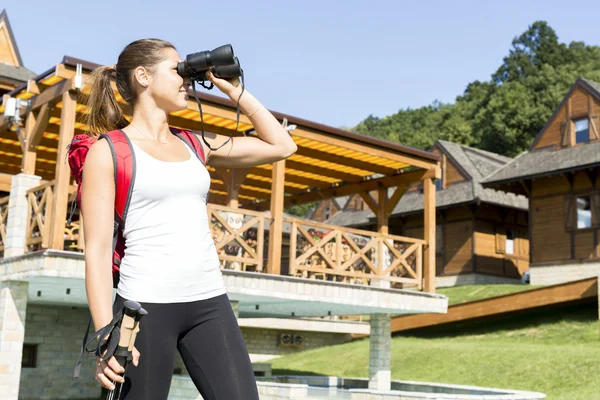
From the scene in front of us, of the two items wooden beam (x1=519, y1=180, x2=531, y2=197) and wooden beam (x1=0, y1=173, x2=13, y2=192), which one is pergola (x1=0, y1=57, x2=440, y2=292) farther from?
wooden beam (x1=519, y1=180, x2=531, y2=197)

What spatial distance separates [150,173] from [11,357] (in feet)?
32.5

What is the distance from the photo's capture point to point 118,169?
2400mm

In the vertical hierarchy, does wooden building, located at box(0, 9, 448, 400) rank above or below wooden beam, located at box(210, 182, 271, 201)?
below

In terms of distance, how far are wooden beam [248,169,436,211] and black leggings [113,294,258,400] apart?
13711 millimetres

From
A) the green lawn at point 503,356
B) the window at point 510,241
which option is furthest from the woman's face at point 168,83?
the window at point 510,241

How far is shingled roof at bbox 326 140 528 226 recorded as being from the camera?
109ft

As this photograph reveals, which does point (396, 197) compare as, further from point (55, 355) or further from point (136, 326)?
point (136, 326)

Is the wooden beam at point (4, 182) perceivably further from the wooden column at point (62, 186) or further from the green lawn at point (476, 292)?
the green lawn at point (476, 292)

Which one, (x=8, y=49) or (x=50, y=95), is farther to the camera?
(x=8, y=49)

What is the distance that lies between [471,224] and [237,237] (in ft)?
74.9

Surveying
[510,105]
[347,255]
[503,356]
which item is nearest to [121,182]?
[347,255]

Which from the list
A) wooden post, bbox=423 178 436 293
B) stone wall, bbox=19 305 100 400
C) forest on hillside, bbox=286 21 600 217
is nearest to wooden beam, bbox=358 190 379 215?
wooden post, bbox=423 178 436 293

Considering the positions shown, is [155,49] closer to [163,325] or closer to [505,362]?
[163,325]

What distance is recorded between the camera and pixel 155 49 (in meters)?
2.61
